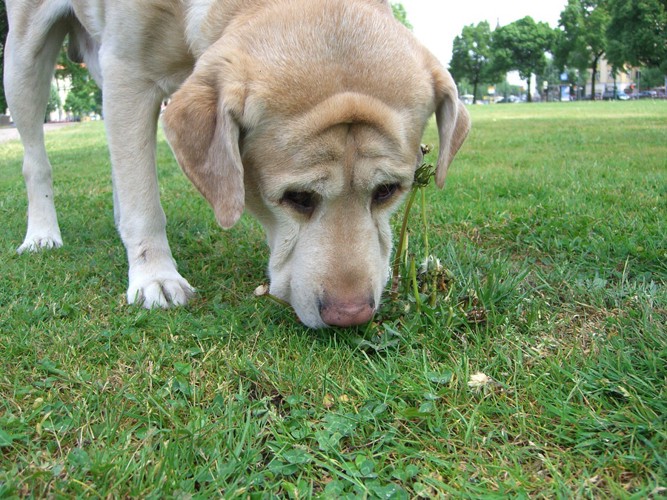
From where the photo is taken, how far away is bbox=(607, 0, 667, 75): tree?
42.7m

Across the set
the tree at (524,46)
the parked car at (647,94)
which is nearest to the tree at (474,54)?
the tree at (524,46)

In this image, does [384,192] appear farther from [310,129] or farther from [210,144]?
[210,144]

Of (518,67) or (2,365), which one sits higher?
(518,67)

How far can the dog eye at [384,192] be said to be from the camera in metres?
2.72

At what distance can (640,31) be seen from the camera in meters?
43.7

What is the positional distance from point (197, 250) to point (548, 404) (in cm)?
277

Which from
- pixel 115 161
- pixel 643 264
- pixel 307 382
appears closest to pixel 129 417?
pixel 307 382

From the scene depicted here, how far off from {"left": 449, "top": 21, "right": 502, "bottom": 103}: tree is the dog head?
84318 mm

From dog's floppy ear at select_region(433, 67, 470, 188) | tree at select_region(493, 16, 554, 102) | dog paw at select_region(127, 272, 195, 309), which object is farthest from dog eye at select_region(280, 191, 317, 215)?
tree at select_region(493, 16, 554, 102)

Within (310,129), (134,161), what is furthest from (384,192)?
(134,161)

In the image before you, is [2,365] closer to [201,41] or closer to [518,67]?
[201,41]

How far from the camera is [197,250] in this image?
412cm

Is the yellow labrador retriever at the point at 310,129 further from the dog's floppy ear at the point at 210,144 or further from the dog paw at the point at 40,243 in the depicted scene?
the dog paw at the point at 40,243

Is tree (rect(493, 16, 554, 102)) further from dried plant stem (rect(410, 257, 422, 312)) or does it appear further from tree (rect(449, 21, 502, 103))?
dried plant stem (rect(410, 257, 422, 312))
